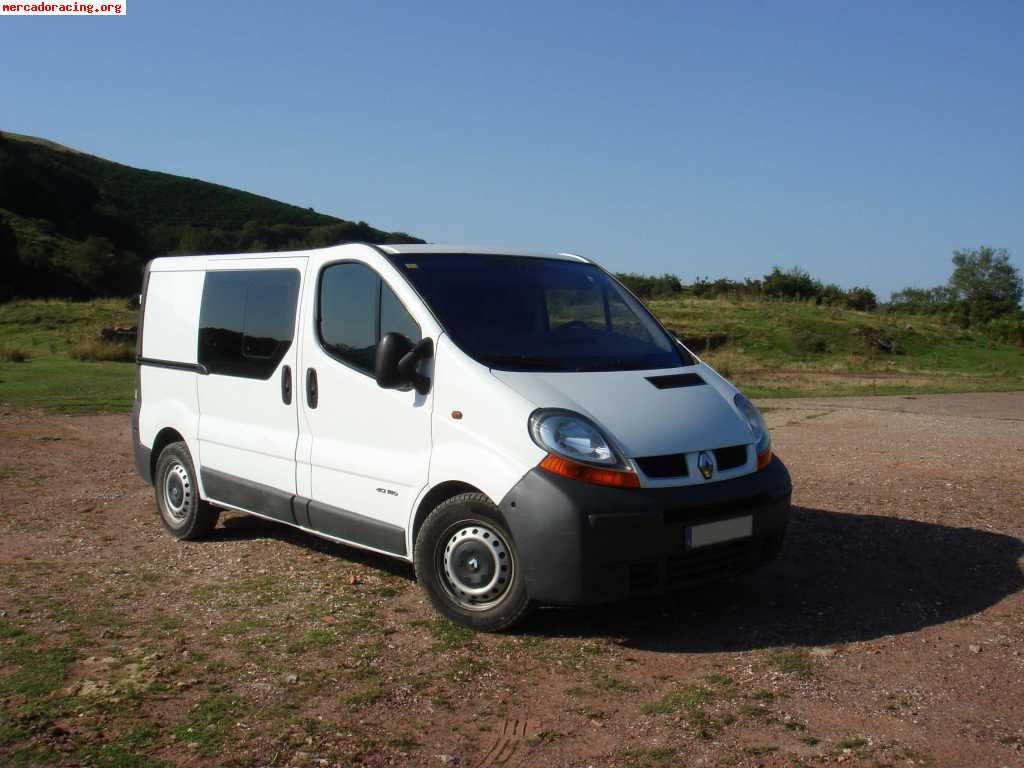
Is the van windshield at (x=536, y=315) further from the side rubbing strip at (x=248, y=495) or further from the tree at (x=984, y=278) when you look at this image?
the tree at (x=984, y=278)

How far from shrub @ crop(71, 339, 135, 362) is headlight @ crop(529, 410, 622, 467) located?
83.7 ft

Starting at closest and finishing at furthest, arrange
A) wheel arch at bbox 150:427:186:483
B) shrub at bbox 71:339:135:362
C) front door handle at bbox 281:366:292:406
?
front door handle at bbox 281:366:292:406, wheel arch at bbox 150:427:186:483, shrub at bbox 71:339:135:362

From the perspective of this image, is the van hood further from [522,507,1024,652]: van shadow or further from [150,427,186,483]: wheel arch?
[150,427,186,483]: wheel arch

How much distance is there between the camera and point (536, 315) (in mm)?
6012

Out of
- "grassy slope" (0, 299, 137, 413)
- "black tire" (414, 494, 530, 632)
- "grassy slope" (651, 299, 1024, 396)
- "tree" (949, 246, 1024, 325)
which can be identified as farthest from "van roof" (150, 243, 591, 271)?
"tree" (949, 246, 1024, 325)

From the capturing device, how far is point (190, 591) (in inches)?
247

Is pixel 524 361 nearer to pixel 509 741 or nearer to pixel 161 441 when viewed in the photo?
pixel 509 741

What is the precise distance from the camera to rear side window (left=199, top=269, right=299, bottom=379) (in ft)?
21.8

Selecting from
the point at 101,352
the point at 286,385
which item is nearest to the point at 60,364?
the point at 101,352

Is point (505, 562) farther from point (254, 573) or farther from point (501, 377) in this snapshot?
point (254, 573)

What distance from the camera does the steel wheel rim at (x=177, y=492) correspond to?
25.3 feet

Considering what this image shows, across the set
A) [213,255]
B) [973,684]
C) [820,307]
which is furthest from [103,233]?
[973,684]

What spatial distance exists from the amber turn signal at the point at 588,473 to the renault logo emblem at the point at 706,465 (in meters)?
0.43

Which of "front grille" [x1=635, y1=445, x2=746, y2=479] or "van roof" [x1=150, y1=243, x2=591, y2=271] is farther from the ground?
"van roof" [x1=150, y1=243, x2=591, y2=271]
